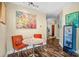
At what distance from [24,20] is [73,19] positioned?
98 centimetres

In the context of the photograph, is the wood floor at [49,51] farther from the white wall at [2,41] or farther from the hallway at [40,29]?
the white wall at [2,41]

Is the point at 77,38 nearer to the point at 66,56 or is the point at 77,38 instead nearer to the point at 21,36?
the point at 66,56

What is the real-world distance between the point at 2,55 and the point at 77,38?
1508mm

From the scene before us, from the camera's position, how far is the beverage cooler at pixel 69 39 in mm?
2271

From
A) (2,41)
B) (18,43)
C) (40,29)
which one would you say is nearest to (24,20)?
(40,29)

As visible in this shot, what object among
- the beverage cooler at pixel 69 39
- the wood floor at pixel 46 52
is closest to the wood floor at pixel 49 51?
the wood floor at pixel 46 52

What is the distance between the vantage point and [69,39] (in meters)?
2.33

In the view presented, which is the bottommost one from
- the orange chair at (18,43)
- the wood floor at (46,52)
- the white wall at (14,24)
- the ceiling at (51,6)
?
A: the wood floor at (46,52)

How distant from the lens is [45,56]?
2291 mm

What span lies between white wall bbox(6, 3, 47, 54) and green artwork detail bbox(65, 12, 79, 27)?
47 cm

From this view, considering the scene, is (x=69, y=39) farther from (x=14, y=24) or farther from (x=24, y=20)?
(x=14, y=24)

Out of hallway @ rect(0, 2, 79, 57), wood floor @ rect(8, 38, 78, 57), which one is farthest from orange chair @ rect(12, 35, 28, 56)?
wood floor @ rect(8, 38, 78, 57)

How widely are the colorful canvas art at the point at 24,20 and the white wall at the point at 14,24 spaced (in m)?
0.06

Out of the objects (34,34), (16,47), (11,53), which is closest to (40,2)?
(34,34)
